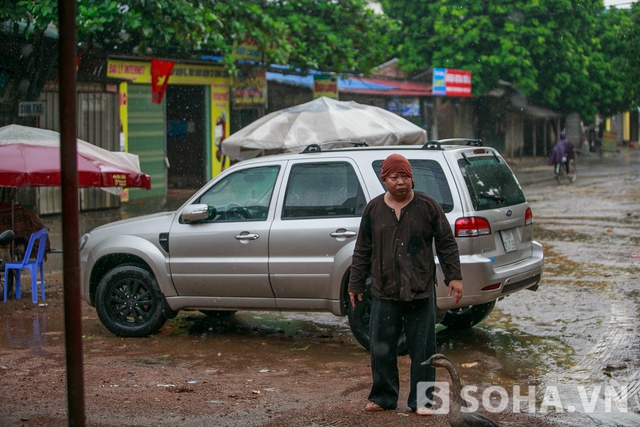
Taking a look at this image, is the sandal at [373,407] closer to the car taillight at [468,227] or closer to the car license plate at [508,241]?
the car taillight at [468,227]

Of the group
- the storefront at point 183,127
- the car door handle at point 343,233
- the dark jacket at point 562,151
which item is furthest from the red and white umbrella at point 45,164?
the dark jacket at point 562,151

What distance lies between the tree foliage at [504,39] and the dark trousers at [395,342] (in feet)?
100

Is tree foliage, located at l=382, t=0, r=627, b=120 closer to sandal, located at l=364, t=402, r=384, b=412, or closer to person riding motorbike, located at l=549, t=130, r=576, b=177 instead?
person riding motorbike, located at l=549, t=130, r=576, b=177

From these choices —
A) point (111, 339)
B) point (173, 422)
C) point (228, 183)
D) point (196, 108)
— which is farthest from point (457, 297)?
point (196, 108)

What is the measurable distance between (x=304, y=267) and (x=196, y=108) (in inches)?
672

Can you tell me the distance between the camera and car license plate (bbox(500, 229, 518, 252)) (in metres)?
7.09

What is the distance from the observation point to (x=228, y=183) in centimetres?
778

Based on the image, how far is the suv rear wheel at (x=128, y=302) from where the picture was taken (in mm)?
7797

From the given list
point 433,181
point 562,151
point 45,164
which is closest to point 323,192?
point 433,181

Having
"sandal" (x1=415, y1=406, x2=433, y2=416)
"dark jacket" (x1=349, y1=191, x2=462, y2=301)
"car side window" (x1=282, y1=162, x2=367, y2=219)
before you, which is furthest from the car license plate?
"sandal" (x1=415, y1=406, x2=433, y2=416)

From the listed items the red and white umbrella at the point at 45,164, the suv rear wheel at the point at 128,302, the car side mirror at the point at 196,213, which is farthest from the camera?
the red and white umbrella at the point at 45,164

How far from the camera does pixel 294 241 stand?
722 cm

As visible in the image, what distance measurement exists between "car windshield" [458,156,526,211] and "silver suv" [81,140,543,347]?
13mm

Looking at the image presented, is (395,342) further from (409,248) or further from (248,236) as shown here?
(248,236)
